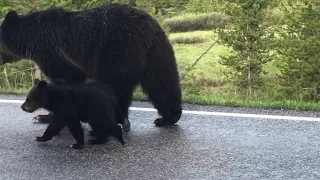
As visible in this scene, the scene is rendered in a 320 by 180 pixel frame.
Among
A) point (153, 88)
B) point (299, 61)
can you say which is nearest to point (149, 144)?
point (153, 88)

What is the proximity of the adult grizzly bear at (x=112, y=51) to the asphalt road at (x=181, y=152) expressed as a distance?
465mm

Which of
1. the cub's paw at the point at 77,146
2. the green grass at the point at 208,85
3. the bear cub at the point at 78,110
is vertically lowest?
the green grass at the point at 208,85

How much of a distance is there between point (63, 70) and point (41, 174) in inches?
76.0

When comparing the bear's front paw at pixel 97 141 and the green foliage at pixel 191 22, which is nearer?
the bear's front paw at pixel 97 141

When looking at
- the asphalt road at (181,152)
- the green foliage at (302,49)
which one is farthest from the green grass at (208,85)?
the green foliage at (302,49)

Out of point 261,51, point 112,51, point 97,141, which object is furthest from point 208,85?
point 97,141

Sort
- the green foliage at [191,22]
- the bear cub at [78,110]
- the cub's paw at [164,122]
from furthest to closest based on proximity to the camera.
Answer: the green foliage at [191,22]
the cub's paw at [164,122]
the bear cub at [78,110]

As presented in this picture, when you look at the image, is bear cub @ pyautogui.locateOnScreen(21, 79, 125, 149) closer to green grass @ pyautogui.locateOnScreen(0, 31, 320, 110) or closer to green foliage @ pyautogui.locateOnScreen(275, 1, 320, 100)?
green grass @ pyautogui.locateOnScreen(0, 31, 320, 110)

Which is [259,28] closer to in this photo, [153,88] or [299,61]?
[299,61]

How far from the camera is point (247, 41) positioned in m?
20.7

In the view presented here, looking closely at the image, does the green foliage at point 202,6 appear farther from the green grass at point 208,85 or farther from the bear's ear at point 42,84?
the bear's ear at point 42,84

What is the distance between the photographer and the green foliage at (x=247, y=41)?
65.9 feet

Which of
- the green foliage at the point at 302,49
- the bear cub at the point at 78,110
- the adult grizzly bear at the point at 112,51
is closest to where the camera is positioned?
the bear cub at the point at 78,110

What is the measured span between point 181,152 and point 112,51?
1500 millimetres
